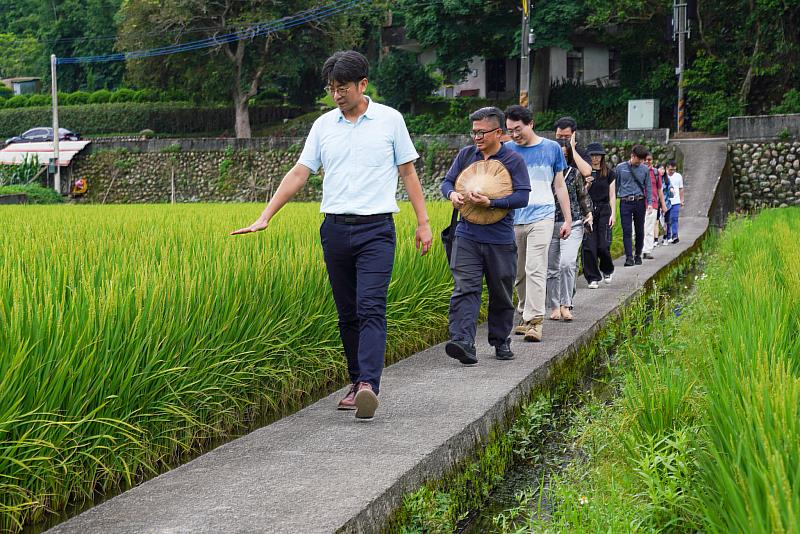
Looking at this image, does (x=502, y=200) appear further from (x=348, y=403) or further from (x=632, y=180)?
(x=632, y=180)

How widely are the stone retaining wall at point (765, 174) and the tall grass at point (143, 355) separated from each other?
76.1 ft

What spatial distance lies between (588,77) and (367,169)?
135 ft

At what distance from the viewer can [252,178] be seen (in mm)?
37531

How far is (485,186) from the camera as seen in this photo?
20.4 feet

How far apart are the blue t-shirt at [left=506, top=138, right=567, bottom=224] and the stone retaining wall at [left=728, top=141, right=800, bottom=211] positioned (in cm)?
2203

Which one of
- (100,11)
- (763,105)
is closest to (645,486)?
(763,105)

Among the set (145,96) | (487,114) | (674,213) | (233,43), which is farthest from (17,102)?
(487,114)

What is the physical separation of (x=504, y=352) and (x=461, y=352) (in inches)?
14.9

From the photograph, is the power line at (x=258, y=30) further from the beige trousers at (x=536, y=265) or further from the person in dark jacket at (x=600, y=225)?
the beige trousers at (x=536, y=265)

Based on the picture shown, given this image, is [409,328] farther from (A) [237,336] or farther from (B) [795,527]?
(B) [795,527]

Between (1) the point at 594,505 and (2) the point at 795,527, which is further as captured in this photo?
(1) the point at 594,505

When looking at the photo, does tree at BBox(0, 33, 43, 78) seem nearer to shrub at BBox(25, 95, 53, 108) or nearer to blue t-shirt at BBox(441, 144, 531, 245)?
shrub at BBox(25, 95, 53, 108)

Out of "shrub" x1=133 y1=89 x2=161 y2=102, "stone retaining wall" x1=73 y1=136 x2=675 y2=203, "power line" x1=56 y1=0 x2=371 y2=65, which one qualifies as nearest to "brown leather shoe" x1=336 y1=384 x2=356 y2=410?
"stone retaining wall" x1=73 y1=136 x2=675 y2=203

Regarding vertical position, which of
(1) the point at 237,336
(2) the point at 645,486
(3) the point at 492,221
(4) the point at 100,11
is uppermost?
(4) the point at 100,11
